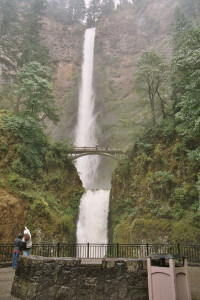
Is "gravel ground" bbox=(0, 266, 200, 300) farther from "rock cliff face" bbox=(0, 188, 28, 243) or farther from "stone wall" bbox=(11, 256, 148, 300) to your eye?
"rock cliff face" bbox=(0, 188, 28, 243)

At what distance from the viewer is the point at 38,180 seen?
71.7 feet

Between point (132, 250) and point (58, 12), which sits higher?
point (58, 12)

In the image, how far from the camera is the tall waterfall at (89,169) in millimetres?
23734

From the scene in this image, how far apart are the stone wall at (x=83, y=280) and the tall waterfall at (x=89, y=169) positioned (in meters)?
17.0

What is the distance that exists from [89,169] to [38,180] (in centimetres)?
1873

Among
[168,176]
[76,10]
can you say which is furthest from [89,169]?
[76,10]

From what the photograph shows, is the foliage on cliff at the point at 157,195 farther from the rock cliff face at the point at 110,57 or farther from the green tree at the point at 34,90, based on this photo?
the rock cliff face at the point at 110,57

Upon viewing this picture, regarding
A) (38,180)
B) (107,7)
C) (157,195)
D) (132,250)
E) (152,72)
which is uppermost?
(107,7)

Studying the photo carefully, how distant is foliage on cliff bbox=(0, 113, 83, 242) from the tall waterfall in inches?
53.2

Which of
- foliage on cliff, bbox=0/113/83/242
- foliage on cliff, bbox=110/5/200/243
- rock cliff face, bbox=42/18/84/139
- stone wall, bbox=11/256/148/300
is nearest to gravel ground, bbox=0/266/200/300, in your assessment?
stone wall, bbox=11/256/148/300

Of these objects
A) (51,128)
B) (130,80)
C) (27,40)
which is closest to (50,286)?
(27,40)

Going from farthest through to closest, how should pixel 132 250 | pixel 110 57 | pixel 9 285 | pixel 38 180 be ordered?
pixel 110 57 < pixel 38 180 < pixel 132 250 < pixel 9 285

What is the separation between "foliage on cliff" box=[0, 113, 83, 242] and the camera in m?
18.1

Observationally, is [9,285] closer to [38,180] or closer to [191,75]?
[191,75]
